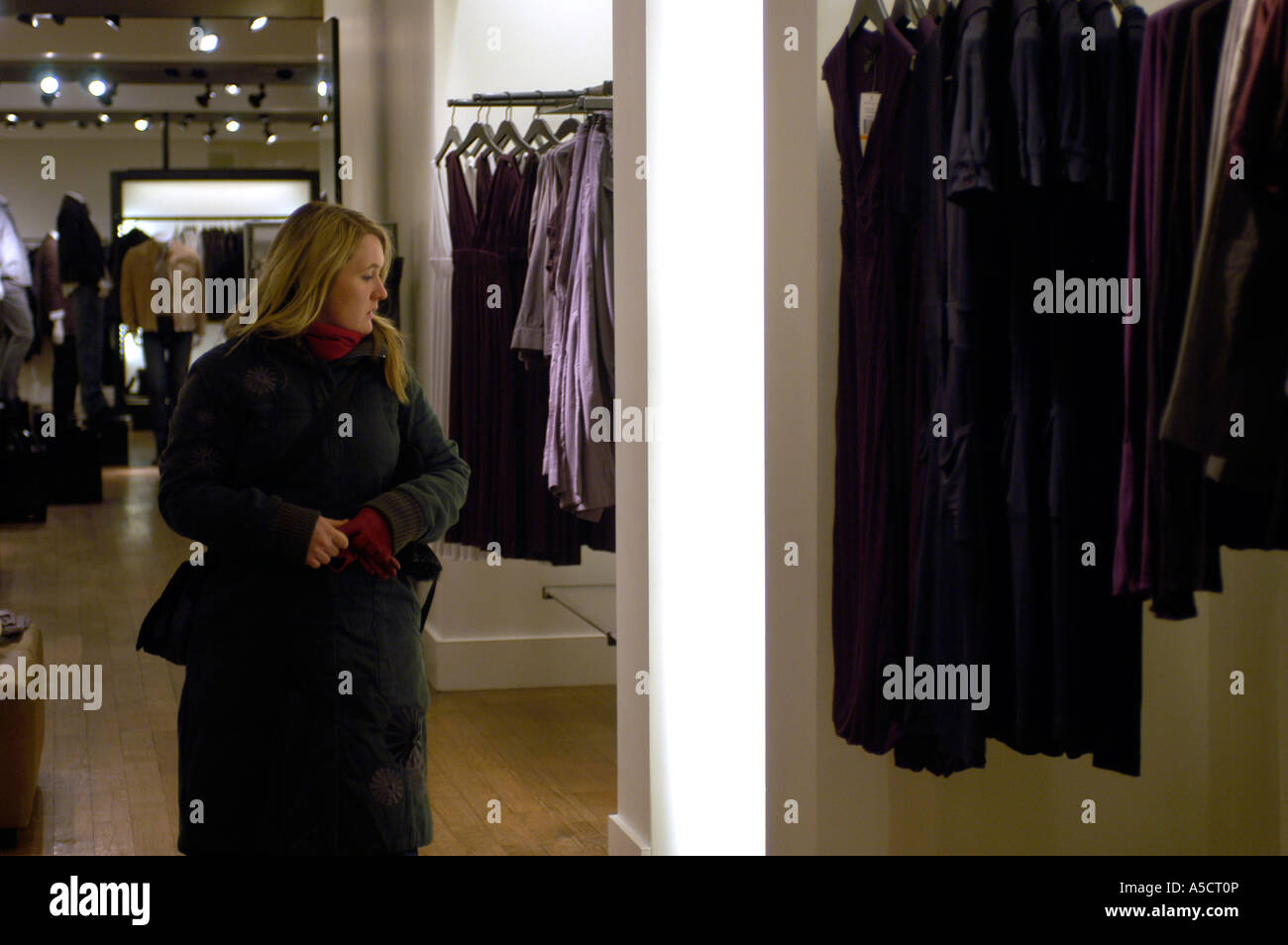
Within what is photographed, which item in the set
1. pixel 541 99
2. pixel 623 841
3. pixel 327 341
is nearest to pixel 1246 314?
pixel 327 341

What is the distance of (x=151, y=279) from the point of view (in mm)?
11758

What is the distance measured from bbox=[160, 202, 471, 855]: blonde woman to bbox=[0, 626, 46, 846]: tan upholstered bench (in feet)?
5.10

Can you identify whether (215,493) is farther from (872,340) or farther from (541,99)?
(541,99)

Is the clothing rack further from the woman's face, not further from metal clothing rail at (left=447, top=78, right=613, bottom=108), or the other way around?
the woman's face

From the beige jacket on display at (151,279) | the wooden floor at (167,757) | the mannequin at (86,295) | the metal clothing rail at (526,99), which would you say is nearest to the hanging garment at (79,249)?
the mannequin at (86,295)

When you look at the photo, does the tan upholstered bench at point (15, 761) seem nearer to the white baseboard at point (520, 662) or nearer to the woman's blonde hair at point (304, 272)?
the woman's blonde hair at point (304, 272)

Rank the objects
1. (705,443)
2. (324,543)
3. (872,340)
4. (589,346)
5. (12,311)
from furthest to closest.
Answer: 1. (12,311)
2. (589,346)
3. (705,443)
4. (872,340)
5. (324,543)

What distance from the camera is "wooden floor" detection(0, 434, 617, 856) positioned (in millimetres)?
3812

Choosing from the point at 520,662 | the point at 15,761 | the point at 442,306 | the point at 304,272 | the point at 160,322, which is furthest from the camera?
the point at 160,322

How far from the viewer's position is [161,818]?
3.92 metres

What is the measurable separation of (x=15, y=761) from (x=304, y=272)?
6.46 ft

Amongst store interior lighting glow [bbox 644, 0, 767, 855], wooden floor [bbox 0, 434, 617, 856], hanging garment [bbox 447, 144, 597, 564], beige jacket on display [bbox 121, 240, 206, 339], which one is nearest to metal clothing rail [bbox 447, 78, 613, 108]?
hanging garment [bbox 447, 144, 597, 564]

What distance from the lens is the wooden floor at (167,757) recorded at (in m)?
3.81
